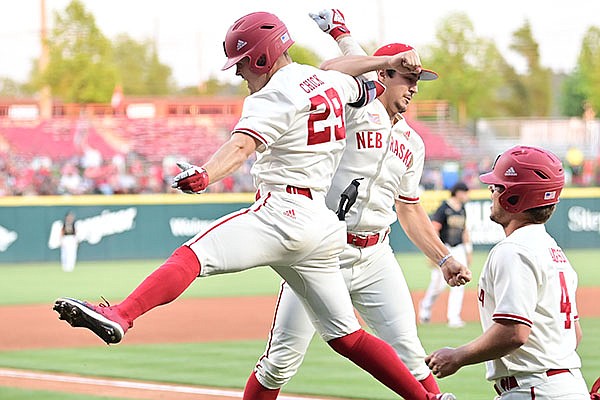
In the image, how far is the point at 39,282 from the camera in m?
19.9

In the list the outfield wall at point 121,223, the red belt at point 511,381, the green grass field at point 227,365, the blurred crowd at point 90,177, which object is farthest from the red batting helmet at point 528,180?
the blurred crowd at point 90,177

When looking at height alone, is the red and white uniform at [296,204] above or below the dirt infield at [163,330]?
above

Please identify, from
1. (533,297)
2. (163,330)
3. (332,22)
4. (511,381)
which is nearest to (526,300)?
(533,297)

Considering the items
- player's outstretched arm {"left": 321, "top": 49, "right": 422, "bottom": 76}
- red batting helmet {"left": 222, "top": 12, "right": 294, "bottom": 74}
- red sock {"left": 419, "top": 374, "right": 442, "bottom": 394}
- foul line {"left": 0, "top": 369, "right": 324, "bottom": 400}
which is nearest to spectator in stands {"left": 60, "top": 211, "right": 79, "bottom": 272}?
foul line {"left": 0, "top": 369, "right": 324, "bottom": 400}

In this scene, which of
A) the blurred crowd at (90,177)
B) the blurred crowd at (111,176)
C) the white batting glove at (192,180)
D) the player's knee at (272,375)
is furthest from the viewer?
the blurred crowd at (111,176)

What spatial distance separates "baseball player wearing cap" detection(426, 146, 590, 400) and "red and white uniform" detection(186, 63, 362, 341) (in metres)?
1.15

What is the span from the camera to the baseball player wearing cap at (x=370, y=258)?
5699 millimetres

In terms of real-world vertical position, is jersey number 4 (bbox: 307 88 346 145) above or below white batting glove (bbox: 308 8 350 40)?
below

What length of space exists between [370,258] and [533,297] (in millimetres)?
2102

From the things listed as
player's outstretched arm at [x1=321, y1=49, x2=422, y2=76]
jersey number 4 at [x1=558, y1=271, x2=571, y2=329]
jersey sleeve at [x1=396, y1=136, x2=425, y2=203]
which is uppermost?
player's outstretched arm at [x1=321, y1=49, x2=422, y2=76]

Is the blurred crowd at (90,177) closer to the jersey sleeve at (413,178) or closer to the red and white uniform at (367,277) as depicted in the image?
the jersey sleeve at (413,178)

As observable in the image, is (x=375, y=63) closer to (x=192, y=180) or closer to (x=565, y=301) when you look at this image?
(x=192, y=180)

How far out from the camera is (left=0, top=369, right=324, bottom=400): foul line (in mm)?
7820

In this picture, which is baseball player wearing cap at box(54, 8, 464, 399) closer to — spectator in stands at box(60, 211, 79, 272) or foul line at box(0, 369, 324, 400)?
foul line at box(0, 369, 324, 400)
